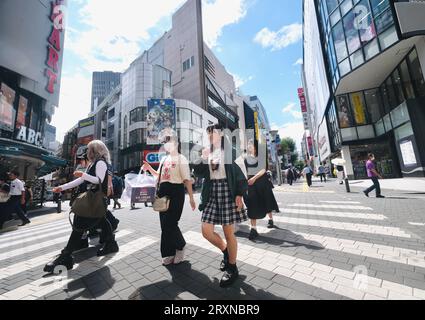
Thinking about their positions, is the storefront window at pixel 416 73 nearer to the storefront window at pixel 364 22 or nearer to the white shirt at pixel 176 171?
the storefront window at pixel 364 22

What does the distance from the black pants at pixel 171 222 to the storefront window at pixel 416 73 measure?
57.0 feet

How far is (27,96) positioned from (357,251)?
23.8 m

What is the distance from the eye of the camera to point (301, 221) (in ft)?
17.3

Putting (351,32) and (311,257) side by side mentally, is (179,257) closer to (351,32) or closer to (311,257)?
(311,257)

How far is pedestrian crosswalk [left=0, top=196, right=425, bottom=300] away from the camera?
2240 millimetres

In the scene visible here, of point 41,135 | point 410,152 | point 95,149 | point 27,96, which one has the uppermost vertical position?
point 27,96

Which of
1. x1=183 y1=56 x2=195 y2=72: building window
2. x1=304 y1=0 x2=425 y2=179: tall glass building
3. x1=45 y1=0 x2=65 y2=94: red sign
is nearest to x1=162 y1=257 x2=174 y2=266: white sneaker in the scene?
x1=304 y1=0 x2=425 y2=179: tall glass building

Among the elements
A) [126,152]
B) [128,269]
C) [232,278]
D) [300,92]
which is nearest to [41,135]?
[126,152]

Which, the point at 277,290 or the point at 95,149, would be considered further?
the point at 95,149

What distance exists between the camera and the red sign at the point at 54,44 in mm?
18719

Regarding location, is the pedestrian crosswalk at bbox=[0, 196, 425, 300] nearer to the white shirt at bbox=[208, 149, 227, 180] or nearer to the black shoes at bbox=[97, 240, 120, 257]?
the black shoes at bbox=[97, 240, 120, 257]

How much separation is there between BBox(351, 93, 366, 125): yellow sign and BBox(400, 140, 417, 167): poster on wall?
5902mm

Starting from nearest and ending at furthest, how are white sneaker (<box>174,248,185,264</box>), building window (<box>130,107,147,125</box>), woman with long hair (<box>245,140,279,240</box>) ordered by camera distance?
white sneaker (<box>174,248,185,264</box>)
woman with long hair (<box>245,140,279,240</box>)
building window (<box>130,107,147,125</box>)
